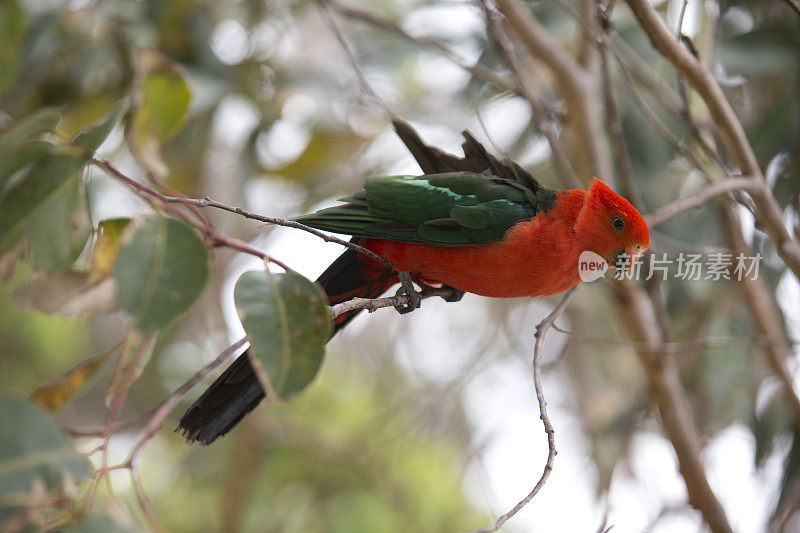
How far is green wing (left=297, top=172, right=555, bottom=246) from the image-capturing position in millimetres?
1858

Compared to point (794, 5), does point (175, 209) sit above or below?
below

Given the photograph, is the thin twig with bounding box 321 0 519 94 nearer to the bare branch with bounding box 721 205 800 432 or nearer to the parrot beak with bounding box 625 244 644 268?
the parrot beak with bounding box 625 244 644 268

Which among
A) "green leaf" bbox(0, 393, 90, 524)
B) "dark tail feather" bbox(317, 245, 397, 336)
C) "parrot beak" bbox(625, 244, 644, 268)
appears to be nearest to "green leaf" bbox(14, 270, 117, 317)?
"green leaf" bbox(0, 393, 90, 524)

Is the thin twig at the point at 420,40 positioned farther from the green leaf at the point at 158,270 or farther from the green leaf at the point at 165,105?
the green leaf at the point at 158,270

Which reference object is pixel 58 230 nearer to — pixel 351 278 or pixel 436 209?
pixel 351 278

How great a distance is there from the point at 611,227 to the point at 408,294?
587mm

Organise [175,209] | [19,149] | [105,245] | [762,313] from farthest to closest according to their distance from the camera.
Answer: [762,313] → [105,245] → [175,209] → [19,149]

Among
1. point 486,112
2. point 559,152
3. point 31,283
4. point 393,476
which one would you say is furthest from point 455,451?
point 31,283

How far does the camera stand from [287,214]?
4102mm

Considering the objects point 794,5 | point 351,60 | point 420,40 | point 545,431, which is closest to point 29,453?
point 545,431

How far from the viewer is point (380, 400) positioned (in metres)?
4.70

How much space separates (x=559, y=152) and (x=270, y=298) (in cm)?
128

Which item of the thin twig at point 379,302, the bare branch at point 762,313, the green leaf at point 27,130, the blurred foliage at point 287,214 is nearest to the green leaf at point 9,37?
the blurred foliage at point 287,214

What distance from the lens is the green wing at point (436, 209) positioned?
1858 millimetres
